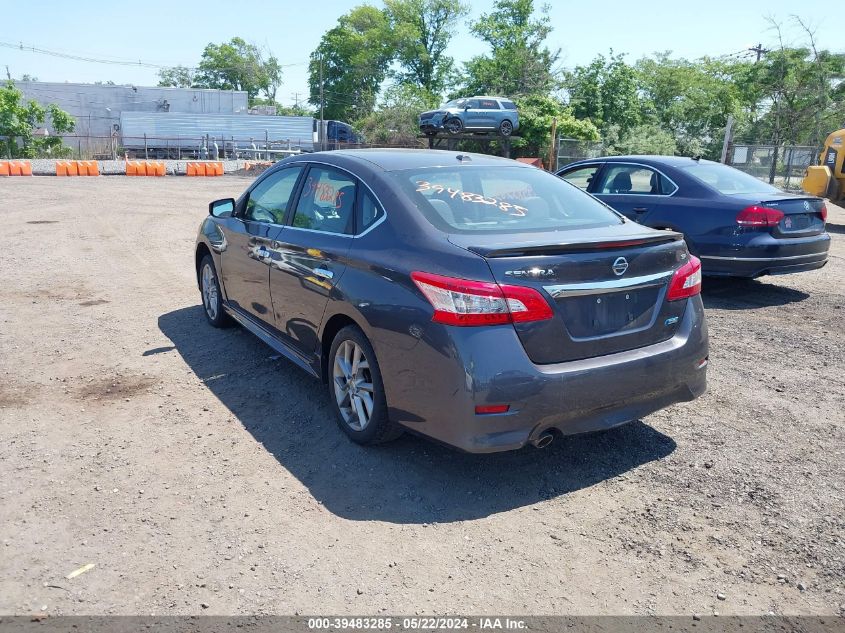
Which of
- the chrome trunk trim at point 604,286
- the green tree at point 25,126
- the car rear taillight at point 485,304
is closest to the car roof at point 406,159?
the car rear taillight at point 485,304

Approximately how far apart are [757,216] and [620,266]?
4.95m

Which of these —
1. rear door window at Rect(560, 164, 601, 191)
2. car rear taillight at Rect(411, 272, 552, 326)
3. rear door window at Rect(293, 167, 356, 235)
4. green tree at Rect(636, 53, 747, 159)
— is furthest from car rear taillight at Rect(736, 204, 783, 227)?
green tree at Rect(636, 53, 747, 159)

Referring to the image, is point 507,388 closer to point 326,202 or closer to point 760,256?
point 326,202

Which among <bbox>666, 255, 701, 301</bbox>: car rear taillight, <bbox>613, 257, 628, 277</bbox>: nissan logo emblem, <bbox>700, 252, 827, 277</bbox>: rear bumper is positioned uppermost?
<bbox>613, 257, 628, 277</bbox>: nissan logo emblem

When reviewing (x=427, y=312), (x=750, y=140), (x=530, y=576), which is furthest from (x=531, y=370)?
(x=750, y=140)

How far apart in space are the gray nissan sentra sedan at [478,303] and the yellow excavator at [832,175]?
1297 cm

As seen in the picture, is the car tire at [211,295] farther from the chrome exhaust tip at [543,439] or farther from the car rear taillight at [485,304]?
the chrome exhaust tip at [543,439]

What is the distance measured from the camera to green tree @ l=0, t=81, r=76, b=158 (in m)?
43.5

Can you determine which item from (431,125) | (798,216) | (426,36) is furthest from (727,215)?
(426,36)

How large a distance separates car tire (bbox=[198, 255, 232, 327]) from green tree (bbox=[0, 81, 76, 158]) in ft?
141

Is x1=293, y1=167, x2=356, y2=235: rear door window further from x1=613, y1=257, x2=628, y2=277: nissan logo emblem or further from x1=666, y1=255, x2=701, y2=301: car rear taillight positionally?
x1=666, y1=255, x2=701, y2=301: car rear taillight

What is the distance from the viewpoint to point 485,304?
131 inches

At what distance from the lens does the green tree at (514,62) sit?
5056 centimetres

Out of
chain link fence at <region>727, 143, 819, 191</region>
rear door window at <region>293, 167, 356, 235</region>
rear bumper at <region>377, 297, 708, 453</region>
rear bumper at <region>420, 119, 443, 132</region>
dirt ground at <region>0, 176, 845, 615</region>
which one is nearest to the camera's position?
dirt ground at <region>0, 176, 845, 615</region>
